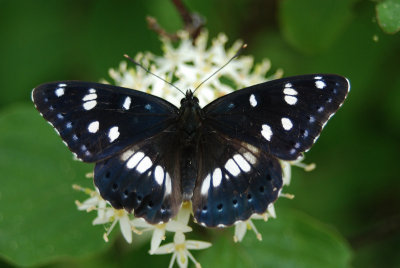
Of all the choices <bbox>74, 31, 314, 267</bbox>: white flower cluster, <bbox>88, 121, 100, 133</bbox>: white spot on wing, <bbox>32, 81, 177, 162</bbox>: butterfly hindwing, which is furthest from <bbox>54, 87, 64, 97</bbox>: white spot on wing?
<bbox>74, 31, 314, 267</bbox>: white flower cluster

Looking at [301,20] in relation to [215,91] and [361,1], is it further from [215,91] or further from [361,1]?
[215,91]

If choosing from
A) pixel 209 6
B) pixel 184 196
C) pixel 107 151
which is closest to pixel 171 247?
pixel 184 196

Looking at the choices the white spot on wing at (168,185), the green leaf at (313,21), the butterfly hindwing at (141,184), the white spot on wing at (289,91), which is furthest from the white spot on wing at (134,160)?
the green leaf at (313,21)

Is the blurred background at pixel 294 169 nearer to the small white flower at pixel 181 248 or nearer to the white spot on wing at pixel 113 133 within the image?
the small white flower at pixel 181 248

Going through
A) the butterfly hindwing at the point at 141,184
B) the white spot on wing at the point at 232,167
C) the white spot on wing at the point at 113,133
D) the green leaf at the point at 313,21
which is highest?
the green leaf at the point at 313,21

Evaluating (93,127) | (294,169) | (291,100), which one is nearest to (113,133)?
(93,127)

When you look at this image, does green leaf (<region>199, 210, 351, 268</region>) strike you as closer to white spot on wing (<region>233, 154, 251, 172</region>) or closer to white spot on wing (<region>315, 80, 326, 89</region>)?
white spot on wing (<region>233, 154, 251, 172</region>)
